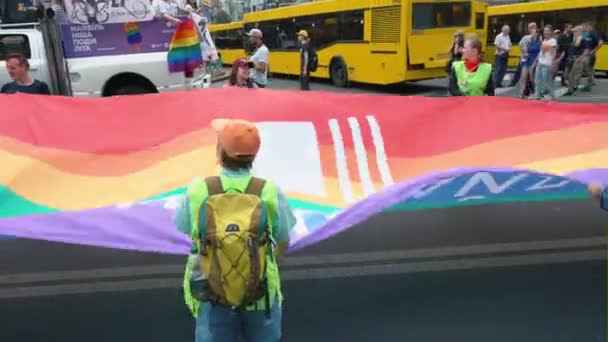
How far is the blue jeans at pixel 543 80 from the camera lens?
601 inches

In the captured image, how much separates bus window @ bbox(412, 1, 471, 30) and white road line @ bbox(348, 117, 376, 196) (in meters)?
13.5

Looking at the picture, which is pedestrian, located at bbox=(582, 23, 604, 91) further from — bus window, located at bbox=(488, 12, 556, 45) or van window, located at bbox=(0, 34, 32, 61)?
van window, located at bbox=(0, 34, 32, 61)

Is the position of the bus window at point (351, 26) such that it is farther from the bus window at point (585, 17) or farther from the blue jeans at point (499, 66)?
the bus window at point (585, 17)

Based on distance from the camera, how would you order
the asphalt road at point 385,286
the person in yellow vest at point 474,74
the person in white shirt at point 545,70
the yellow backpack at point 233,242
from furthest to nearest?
the person in white shirt at point 545,70, the person in yellow vest at point 474,74, the asphalt road at point 385,286, the yellow backpack at point 233,242

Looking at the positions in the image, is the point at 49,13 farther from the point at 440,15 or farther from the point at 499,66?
the point at 499,66

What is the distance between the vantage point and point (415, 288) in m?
4.82

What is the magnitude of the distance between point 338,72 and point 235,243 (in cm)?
1918

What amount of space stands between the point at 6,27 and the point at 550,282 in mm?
9998

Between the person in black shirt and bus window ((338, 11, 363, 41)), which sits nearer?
the person in black shirt

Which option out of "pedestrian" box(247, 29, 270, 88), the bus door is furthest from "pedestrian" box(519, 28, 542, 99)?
"pedestrian" box(247, 29, 270, 88)

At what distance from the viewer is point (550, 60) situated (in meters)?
15.0

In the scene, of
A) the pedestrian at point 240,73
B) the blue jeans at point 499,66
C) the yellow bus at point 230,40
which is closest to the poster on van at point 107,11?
the pedestrian at point 240,73

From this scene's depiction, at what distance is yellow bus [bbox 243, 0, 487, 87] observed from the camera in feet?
59.6

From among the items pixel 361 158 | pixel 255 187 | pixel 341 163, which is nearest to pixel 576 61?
pixel 361 158
